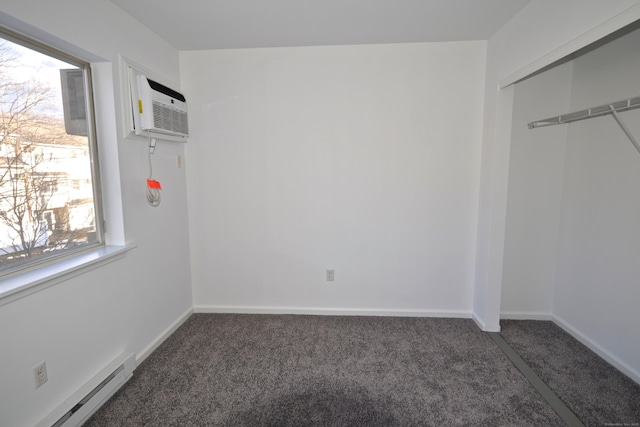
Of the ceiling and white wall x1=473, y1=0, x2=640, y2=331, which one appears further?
the ceiling

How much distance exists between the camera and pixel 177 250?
269cm

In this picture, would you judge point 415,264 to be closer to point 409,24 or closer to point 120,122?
point 409,24

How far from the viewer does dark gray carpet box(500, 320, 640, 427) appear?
1.71 m

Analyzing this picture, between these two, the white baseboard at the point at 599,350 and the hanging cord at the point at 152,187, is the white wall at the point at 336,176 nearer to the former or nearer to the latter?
the hanging cord at the point at 152,187

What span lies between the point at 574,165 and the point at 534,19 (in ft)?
4.23

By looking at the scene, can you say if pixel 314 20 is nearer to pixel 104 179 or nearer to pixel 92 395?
pixel 104 179

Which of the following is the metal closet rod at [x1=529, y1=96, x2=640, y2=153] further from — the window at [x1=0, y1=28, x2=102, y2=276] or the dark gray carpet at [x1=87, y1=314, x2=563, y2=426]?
the window at [x1=0, y1=28, x2=102, y2=276]

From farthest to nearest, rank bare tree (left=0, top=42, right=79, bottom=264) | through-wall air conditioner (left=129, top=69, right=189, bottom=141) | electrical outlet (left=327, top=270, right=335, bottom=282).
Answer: electrical outlet (left=327, top=270, right=335, bottom=282) < through-wall air conditioner (left=129, top=69, right=189, bottom=141) < bare tree (left=0, top=42, right=79, bottom=264)

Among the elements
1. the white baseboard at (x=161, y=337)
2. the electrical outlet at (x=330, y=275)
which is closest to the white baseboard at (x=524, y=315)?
the electrical outlet at (x=330, y=275)

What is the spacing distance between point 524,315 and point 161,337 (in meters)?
3.31

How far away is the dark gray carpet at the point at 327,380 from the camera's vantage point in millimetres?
1693

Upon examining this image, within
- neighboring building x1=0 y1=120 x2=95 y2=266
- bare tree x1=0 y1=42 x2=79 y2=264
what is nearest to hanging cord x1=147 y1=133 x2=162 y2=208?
neighboring building x1=0 y1=120 x2=95 y2=266

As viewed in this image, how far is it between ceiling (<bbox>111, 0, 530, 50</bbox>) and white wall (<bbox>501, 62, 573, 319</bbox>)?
72 centimetres

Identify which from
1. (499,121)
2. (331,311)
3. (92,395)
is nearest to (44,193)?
(92,395)
